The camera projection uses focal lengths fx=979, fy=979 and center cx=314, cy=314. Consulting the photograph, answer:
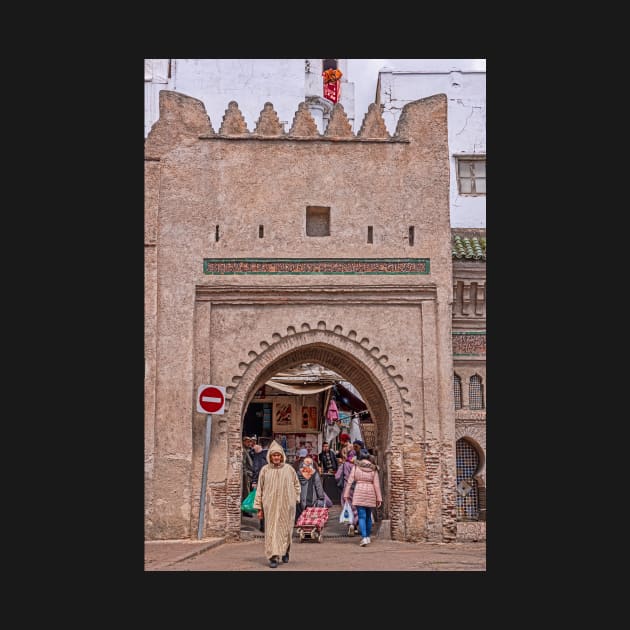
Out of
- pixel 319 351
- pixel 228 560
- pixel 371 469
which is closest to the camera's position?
pixel 228 560

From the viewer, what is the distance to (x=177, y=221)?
1312 centimetres

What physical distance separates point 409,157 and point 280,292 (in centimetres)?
260

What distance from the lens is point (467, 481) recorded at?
14.2 m

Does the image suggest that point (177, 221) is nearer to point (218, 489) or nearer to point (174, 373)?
point (174, 373)

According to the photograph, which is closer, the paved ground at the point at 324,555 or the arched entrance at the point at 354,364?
the paved ground at the point at 324,555

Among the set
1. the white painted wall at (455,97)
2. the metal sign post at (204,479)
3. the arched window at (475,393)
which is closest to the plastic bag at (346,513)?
the metal sign post at (204,479)

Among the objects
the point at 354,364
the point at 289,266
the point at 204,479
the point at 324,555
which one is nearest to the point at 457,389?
the point at 354,364

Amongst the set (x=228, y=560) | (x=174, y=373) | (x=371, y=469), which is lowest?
(x=228, y=560)

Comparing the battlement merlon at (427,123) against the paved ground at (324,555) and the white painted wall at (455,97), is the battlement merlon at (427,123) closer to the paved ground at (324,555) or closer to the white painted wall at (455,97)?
the white painted wall at (455,97)

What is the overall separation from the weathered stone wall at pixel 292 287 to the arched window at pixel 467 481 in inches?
50.0

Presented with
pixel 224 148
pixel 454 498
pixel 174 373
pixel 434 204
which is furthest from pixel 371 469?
pixel 224 148

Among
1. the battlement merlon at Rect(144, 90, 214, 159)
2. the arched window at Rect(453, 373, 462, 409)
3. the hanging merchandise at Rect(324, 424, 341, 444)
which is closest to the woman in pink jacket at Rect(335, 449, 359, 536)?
the arched window at Rect(453, 373, 462, 409)

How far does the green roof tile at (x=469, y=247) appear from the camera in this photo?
1379 centimetres

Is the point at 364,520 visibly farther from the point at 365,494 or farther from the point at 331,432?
the point at 331,432
